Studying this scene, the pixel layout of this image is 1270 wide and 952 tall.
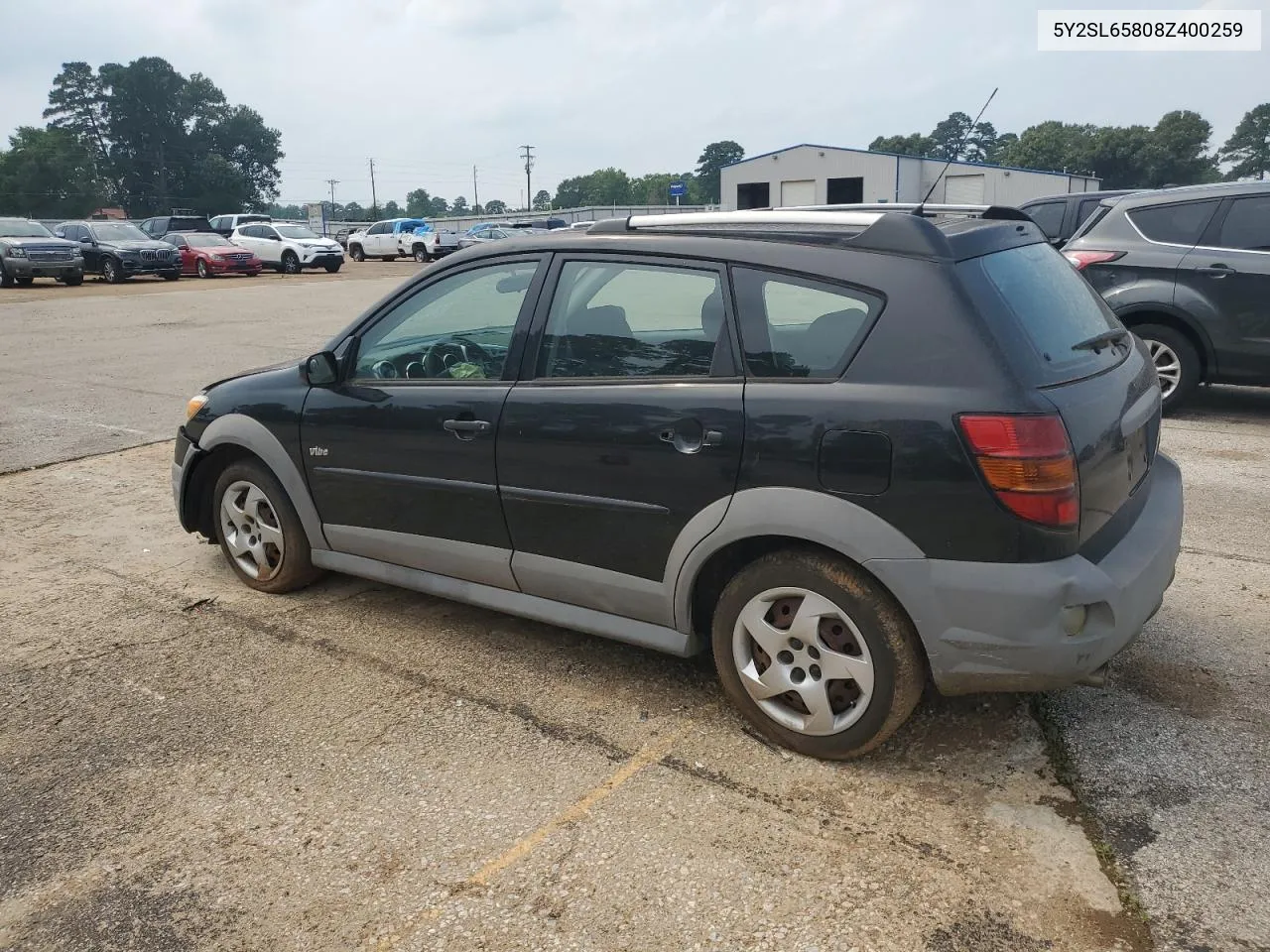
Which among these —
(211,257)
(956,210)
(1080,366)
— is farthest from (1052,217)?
(211,257)

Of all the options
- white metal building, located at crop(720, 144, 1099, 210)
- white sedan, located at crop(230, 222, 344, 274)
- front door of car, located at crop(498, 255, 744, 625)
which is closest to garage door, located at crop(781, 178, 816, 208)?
white metal building, located at crop(720, 144, 1099, 210)

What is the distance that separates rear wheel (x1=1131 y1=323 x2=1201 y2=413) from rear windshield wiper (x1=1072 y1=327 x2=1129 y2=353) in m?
4.68

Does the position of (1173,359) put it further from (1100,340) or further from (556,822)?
(556,822)

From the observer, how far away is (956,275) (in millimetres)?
2867

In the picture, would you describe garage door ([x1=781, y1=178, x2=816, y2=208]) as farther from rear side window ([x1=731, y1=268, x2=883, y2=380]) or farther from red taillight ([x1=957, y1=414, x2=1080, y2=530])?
red taillight ([x1=957, y1=414, x2=1080, y2=530])

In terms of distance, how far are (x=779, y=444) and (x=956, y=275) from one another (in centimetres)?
70

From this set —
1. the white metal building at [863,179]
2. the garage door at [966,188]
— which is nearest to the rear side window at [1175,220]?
the white metal building at [863,179]

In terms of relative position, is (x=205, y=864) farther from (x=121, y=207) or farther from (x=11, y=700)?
(x=121, y=207)

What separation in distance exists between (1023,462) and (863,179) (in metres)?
50.6

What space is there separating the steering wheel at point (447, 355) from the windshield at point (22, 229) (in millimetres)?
25712

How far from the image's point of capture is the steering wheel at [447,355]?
→ 152 inches

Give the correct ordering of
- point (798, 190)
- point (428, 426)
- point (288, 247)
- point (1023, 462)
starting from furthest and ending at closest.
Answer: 1. point (798, 190)
2. point (288, 247)
3. point (428, 426)
4. point (1023, 462)

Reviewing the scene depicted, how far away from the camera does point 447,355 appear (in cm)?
396

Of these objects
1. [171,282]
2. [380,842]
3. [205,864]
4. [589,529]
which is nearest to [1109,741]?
[589,529]
